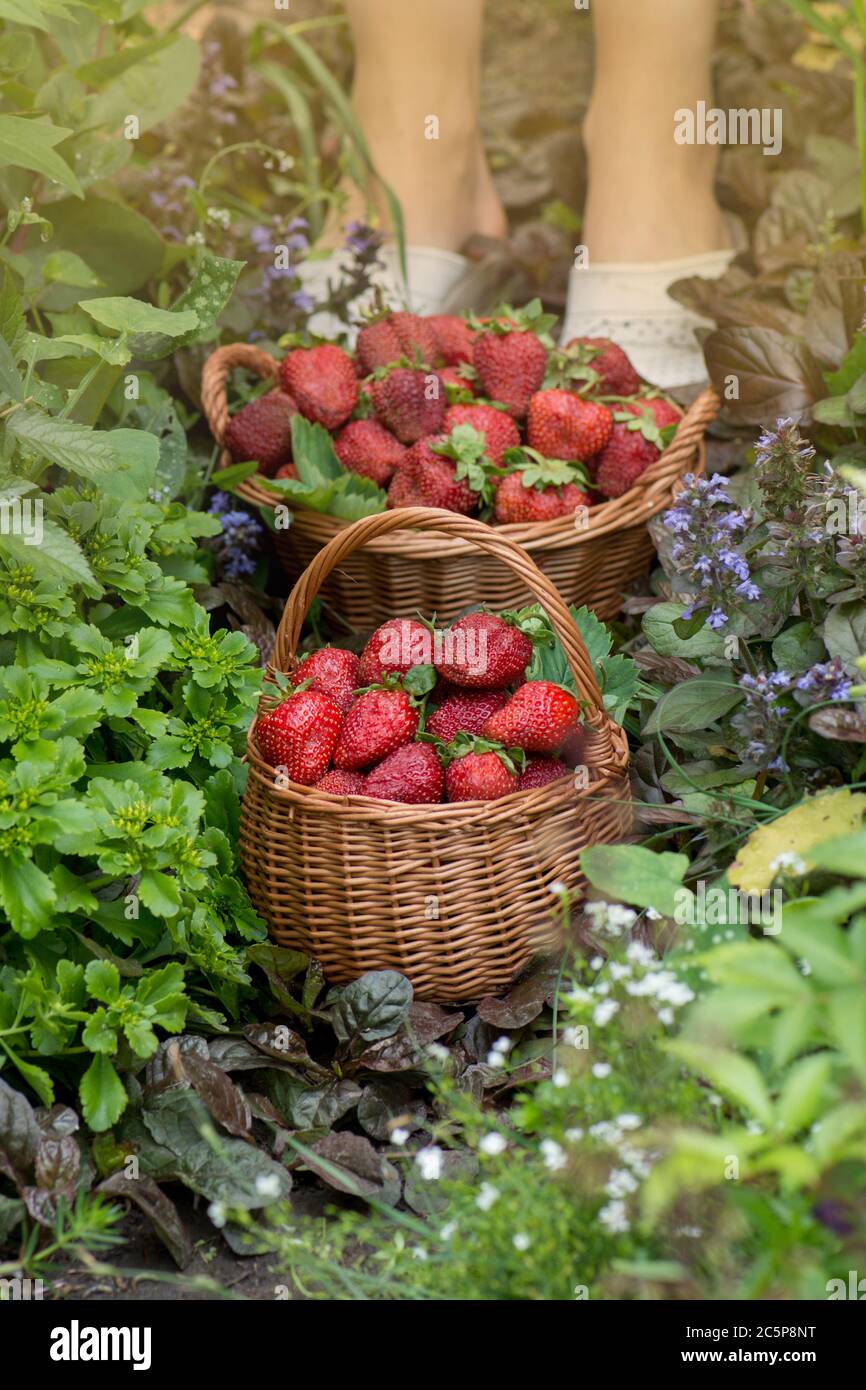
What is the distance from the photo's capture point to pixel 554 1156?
3.06 ft

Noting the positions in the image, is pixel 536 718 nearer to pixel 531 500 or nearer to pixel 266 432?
pixel 531 500

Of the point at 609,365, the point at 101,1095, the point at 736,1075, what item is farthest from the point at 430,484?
the point at 736,1075

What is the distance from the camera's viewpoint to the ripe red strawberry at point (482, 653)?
142cm

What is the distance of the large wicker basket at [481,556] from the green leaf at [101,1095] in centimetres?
73

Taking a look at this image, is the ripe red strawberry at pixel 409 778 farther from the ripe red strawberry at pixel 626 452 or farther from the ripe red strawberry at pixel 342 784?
the ripe red strawberry at pixel 626 452

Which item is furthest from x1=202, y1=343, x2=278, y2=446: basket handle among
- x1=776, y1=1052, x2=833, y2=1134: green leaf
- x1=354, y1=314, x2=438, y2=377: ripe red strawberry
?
x1=776, y1=1052, x2=833, y2=1134: green leaf

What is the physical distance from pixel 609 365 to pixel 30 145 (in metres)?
0.88

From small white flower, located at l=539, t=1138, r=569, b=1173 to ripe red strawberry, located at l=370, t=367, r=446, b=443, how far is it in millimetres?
1118

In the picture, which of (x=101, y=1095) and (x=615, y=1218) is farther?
(x=101, y=1095)

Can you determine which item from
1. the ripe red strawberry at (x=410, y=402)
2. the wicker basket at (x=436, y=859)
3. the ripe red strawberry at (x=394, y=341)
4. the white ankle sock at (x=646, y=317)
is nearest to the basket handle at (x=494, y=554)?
the wicker basket at (x=436, y=859)

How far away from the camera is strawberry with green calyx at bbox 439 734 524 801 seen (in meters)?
1.35

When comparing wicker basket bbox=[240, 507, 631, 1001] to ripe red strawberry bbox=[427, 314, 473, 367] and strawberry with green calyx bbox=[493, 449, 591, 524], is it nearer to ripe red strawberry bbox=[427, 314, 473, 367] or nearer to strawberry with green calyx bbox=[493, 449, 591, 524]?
strawberry with green calyx bbox=[493, 449, 591, 524]

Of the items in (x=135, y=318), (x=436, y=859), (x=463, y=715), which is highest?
(x=135, y=318)
